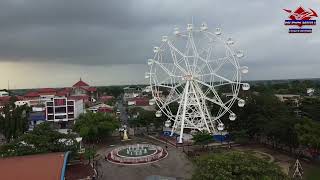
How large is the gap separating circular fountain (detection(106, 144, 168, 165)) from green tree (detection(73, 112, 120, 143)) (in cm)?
462

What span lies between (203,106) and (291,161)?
15.2 meters

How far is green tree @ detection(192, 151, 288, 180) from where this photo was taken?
15.8 metres

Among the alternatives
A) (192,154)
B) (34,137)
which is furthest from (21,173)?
(192,154)

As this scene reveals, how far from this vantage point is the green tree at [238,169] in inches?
622

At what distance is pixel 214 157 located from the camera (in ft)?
56.5

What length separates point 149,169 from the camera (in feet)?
98.3

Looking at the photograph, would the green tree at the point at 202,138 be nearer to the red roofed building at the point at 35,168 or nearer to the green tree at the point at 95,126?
the green tree at the point at 95,126

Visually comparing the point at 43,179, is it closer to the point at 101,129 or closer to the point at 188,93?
the point at 101,129

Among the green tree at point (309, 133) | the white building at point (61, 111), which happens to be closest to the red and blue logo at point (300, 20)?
the green tree at point (309, 133)

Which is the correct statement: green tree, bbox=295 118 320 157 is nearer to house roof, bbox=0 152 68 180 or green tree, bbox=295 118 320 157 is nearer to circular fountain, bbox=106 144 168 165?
circular fountain, bbox=106 144 168 165

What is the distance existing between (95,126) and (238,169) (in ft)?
94.1

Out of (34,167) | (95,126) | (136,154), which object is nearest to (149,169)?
(136,154)

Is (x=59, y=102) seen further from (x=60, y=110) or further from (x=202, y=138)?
(x=202, y=138)

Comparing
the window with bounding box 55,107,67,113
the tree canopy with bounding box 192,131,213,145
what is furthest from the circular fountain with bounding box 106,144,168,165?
the window with bounding box 55,107,67,113
